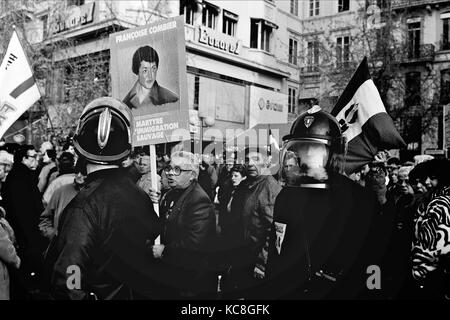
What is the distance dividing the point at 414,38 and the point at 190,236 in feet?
99.2

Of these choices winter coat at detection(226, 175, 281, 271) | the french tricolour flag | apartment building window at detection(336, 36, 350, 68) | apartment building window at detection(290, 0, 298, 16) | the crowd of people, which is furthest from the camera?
apartment building window at detection(290, 0, 298, 16)

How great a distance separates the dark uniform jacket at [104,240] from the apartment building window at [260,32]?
81.1ft

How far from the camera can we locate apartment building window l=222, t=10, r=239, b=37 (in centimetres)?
2497

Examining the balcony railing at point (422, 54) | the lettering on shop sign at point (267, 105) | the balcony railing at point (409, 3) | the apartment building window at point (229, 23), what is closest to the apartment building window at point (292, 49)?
the lettering on shop sign at point (267, 105)

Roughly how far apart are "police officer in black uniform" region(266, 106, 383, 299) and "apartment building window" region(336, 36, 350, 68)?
71.7ft

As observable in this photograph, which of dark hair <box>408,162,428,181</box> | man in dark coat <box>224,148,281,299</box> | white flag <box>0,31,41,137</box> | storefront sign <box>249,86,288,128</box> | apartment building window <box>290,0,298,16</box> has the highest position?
apartment building window <box>290,0,298,16</box>

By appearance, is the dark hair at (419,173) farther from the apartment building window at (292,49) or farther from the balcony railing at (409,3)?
the apartment building window at (292,49)

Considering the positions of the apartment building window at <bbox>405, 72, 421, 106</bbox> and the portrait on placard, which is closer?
the portrait on placard

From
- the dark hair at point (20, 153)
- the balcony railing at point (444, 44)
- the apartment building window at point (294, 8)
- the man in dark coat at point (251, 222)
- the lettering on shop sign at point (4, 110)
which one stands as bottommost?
the man in dark coat at point (251, 222)

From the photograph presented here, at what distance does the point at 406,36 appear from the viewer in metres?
28.2

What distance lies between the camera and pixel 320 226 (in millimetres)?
3170

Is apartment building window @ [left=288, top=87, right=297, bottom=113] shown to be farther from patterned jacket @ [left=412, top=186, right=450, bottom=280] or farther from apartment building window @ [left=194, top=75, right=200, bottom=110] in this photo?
patterned jacket @ [left=412, top=186, right=450, bottom=280]

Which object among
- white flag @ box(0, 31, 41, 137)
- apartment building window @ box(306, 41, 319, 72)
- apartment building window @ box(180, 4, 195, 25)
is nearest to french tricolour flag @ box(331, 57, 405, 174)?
white flag @ box(0, 31, 41, 137)

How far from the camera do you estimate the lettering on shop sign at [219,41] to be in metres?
23.1
